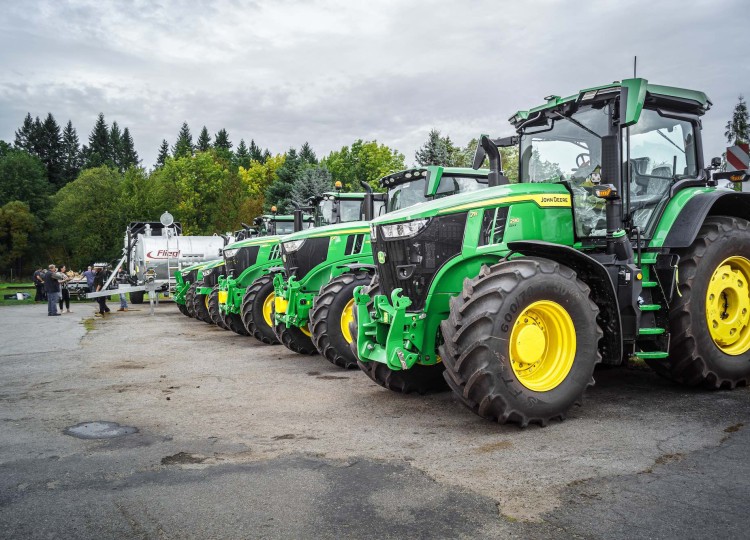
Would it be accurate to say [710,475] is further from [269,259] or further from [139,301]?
[139,301]

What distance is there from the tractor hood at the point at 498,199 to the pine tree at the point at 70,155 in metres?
97.9

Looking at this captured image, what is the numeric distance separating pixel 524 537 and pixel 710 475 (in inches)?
62.8

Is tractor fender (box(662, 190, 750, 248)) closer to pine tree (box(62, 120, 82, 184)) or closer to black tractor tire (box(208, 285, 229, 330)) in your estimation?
black tractor tire (box(208, 285, 229, 330))

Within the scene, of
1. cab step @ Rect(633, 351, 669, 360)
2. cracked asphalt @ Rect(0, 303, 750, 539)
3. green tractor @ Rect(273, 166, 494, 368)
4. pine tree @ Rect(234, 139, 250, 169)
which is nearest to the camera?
cracked asphalt @ Rect(0, 303, 750, 539)

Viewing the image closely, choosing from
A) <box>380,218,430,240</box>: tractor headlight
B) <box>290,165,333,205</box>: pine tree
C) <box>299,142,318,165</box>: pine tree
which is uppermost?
<box>299,142,318,165</box>: pine tree

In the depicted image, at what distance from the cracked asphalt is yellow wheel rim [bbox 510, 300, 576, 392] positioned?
0.43 meters

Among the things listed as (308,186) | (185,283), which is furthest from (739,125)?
(185,283)

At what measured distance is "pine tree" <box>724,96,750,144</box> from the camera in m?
53.5

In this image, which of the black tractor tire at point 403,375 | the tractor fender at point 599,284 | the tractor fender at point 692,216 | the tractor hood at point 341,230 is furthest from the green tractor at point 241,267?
the tractor fender at point 692,216

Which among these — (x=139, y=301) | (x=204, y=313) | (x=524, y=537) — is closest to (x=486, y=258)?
(x=524, y=537)

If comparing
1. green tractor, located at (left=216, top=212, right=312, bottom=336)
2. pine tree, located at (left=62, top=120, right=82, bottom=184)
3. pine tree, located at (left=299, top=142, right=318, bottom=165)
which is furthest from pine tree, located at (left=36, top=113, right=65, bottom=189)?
green tractor, located at (left=216, top=212, right=312, bottom=336)

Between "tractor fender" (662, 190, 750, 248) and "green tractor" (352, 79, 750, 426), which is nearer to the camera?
"green tractor" (352, 79, 750, 426)

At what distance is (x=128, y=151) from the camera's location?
11250cm

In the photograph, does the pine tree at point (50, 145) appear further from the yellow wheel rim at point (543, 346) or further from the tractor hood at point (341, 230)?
the yellow wheel rim at point (543, 346)
